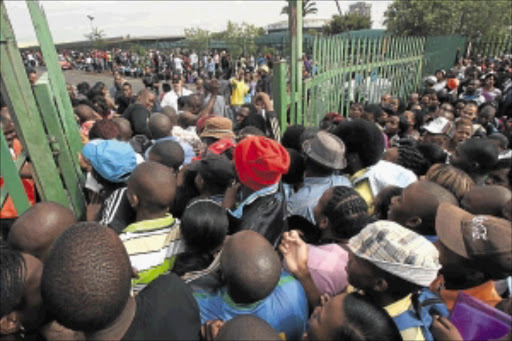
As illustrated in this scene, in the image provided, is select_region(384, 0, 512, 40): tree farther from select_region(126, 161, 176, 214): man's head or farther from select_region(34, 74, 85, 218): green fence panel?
select_region(34, 74, 85, 218): green fence panel

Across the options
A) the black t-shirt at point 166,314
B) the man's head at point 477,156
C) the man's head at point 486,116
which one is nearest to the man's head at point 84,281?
the black t-shirt at point 166,314

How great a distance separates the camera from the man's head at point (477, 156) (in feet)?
9.41

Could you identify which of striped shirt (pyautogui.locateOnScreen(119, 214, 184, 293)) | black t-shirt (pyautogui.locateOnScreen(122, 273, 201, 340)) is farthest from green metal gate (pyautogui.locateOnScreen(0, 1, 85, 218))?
black t-shirt (pyautogui.locateOnScreen(122, 273, 201, 340))

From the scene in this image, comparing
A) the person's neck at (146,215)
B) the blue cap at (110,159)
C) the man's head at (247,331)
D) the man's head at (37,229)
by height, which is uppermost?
the blue cap at (110,159)

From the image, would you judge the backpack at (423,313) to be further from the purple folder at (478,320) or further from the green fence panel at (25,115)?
the green fence panel at (25,115)

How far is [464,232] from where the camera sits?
1.59 meters

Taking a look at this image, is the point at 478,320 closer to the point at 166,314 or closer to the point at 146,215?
the point at 166,314

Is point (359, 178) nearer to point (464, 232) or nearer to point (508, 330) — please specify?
point (464, 232)

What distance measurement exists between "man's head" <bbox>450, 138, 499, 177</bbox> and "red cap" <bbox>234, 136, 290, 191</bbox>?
1957mm

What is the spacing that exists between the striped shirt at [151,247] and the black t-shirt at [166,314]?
348mm

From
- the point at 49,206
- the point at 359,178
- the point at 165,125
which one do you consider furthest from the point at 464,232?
the point at 165,125

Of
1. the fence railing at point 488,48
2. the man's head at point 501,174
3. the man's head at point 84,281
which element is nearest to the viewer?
the man's head at point 84,281

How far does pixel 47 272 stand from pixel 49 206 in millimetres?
843

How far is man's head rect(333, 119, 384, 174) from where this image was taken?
2.82m
